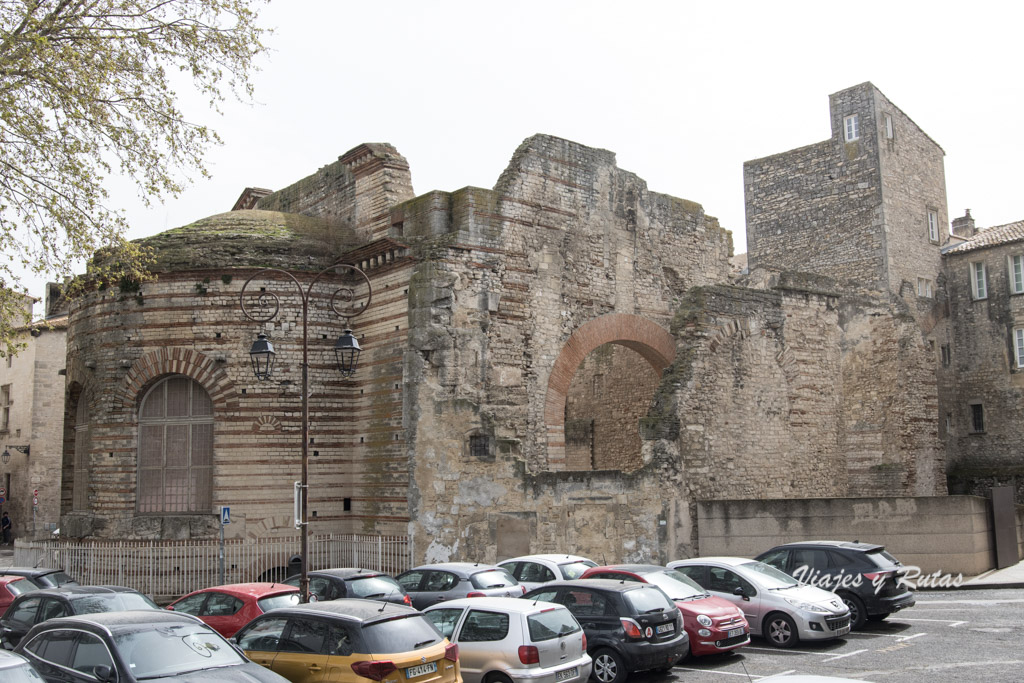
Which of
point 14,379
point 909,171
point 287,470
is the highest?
point 909,171

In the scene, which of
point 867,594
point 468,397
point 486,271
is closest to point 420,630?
point 867,594

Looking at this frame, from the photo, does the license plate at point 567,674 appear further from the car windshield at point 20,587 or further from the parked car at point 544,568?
the car windshield at point 20,587

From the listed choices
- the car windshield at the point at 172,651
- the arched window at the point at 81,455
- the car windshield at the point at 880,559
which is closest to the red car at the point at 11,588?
the arched window at the point at 81,455

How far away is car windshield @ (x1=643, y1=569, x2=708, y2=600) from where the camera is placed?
11659 mm

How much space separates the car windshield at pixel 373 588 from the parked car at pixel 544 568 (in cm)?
197

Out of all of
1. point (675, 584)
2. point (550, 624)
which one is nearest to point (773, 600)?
point (675, 584)

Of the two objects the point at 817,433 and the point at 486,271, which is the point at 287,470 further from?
the point at 817,433

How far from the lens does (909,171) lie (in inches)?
1232

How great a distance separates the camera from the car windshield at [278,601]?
452 inches

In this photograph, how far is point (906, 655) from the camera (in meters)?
11.2

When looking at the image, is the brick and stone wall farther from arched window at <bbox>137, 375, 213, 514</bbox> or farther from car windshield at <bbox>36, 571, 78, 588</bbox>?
car windshield at <bbox>36, 571, 78, 588</bbox>

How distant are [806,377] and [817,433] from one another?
57.0 inches

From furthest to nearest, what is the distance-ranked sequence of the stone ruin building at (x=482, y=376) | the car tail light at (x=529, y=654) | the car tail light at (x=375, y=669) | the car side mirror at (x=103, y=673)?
1. the stone ruin building at (x=482, y=376)
2. the car tail light at (x=529, y=654)
3. the car tail light at (x=375, y=669)
4. the car side mirror at (x=103, y=673)

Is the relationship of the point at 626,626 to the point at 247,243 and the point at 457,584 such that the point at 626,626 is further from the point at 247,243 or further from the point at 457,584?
the point at 247,243
